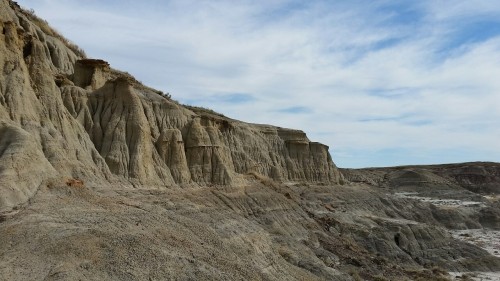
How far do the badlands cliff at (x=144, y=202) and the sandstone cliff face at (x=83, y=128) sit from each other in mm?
86

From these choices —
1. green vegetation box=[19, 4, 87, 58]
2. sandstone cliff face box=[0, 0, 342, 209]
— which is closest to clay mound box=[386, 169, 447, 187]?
sandstone cliff face box=[0, 0, 342, 209]

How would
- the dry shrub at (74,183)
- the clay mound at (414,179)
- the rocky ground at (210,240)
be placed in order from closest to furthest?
1. the rocky ground at (210,240)
2. the dry shrub at (74,183)
3. the clay mound at (414,179)

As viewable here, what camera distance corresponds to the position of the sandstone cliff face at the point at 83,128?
2255cm

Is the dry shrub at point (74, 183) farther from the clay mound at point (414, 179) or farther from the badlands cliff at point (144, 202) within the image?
the clay mound at point (414, 179)

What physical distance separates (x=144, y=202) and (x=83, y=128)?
739 centimetres

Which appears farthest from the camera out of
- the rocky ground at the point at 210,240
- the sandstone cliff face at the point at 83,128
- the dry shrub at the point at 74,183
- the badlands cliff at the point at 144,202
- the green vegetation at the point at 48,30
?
the green vegetation at the point at 48,30

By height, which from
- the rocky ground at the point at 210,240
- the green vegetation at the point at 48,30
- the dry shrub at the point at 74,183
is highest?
the green vegetation at the point at 48,30

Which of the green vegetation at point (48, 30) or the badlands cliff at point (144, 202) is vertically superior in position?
the green vegetation at point (48, 30)

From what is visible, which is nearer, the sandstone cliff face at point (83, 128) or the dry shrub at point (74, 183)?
the sandstone cliff face at point (83, 128)

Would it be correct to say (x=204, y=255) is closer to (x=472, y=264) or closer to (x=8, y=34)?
(x=8, y=34)

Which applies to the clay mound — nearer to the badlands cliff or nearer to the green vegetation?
the badlands cliff

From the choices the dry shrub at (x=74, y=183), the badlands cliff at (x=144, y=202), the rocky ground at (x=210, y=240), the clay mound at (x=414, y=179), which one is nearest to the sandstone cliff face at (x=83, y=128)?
the badlands cliff at (x=144, y=202)

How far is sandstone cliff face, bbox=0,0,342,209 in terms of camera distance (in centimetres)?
2255

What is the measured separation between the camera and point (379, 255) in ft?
126
